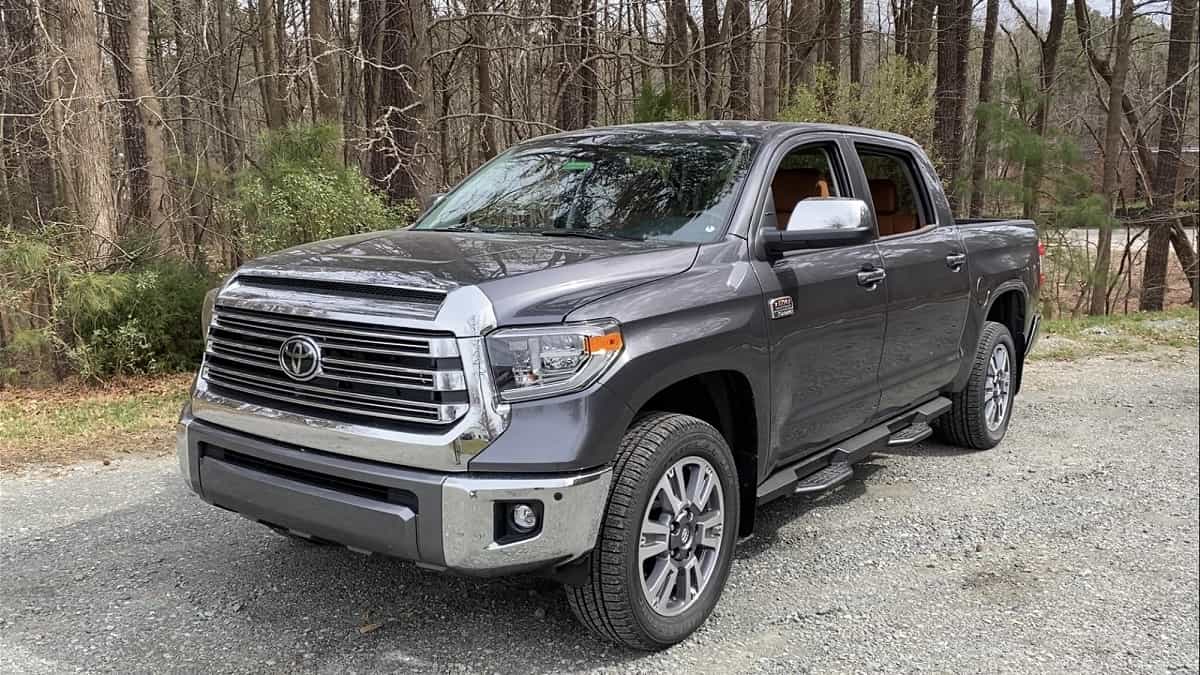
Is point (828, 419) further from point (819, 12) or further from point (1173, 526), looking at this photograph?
point (819, 12)

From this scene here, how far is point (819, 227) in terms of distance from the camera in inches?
148

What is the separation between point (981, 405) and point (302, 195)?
6.22 m

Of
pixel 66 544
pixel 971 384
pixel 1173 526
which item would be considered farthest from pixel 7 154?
pixel 1173 526

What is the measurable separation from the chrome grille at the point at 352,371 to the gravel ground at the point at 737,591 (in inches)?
37.5

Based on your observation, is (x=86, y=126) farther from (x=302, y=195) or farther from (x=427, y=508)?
(x=427, y=508)

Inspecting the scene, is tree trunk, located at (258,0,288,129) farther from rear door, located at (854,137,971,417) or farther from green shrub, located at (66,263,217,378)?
rear door, located at (854,137,971,417)

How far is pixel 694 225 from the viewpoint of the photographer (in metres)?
3.78

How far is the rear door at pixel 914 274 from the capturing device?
15.3ft

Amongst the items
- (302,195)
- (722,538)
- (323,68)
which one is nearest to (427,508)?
(722,538)

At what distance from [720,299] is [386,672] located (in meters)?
1.83

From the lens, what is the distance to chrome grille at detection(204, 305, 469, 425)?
110 inches

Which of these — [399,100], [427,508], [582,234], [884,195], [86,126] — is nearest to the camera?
[427,508]

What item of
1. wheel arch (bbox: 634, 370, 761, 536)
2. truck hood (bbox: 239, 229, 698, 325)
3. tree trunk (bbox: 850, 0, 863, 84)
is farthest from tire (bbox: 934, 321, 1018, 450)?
tree trunk (bbox: 850, 0, 863, 84)

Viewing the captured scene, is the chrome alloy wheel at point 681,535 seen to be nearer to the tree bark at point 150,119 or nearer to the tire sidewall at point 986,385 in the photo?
the tire sidewall at point 986,385
